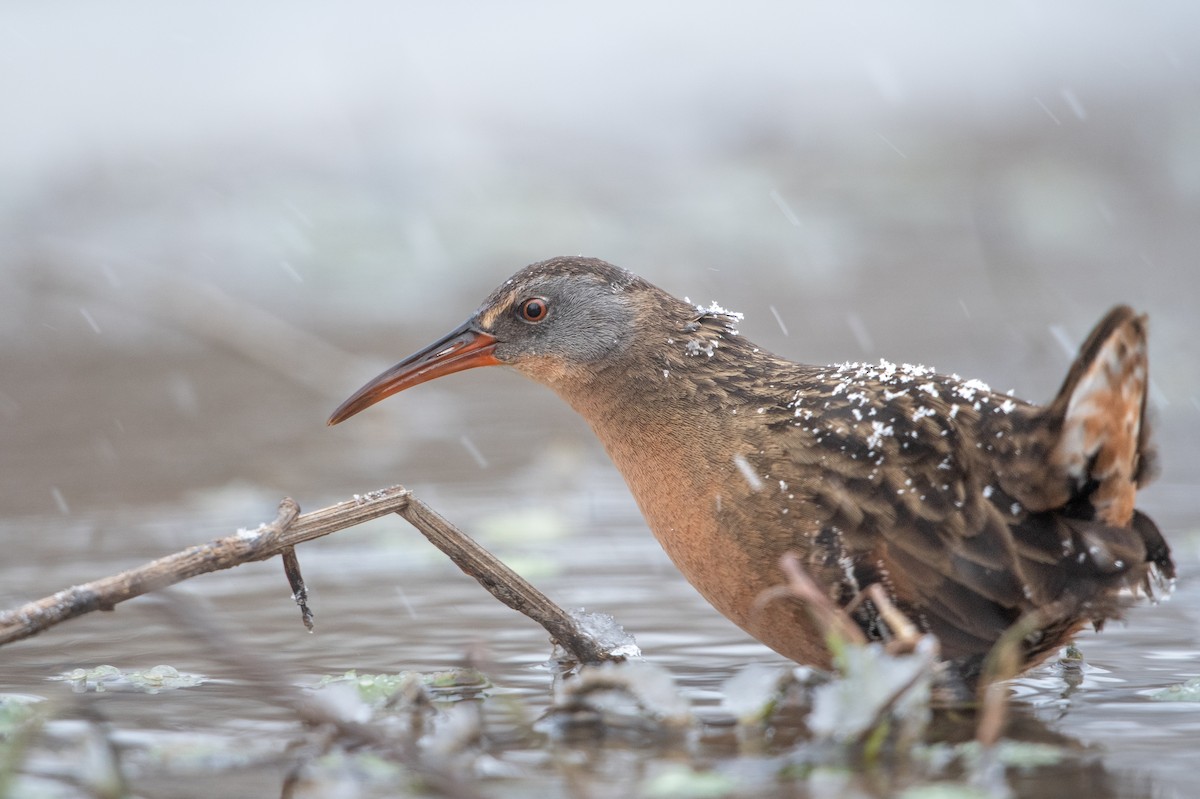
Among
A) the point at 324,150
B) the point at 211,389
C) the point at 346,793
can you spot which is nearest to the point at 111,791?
the point at 346,793

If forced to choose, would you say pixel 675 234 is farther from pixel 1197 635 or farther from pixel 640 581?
pixel 1197 635

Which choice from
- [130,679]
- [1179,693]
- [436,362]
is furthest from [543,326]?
[1179,693]

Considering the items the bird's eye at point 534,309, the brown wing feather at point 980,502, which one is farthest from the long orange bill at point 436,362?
the brown wing feather at point 980,502

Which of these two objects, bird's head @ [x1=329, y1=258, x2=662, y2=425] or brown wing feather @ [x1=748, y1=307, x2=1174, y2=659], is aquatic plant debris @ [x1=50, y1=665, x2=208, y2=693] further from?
brown wing feather @ [x1=748, y1=307, x2=1174, y2=659]

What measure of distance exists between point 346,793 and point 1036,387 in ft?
17.8

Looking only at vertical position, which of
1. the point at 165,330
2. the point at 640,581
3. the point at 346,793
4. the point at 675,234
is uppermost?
the point at 675,234

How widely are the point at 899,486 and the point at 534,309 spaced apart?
3.97 feet

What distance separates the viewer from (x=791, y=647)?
345cm

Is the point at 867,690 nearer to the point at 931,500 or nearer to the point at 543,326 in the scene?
the point at 931,500

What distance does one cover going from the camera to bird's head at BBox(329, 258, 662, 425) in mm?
4047

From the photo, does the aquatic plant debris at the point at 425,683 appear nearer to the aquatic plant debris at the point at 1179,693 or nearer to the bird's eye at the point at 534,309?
the bird's eye at the point at 534,309

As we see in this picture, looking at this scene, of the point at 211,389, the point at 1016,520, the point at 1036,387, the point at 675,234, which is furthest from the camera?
the point at 675,234

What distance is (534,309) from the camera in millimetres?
4129

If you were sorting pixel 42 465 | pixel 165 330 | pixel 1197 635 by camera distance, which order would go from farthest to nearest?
pixel 165 330 < pixel 42 465 < pixel 1197 635
